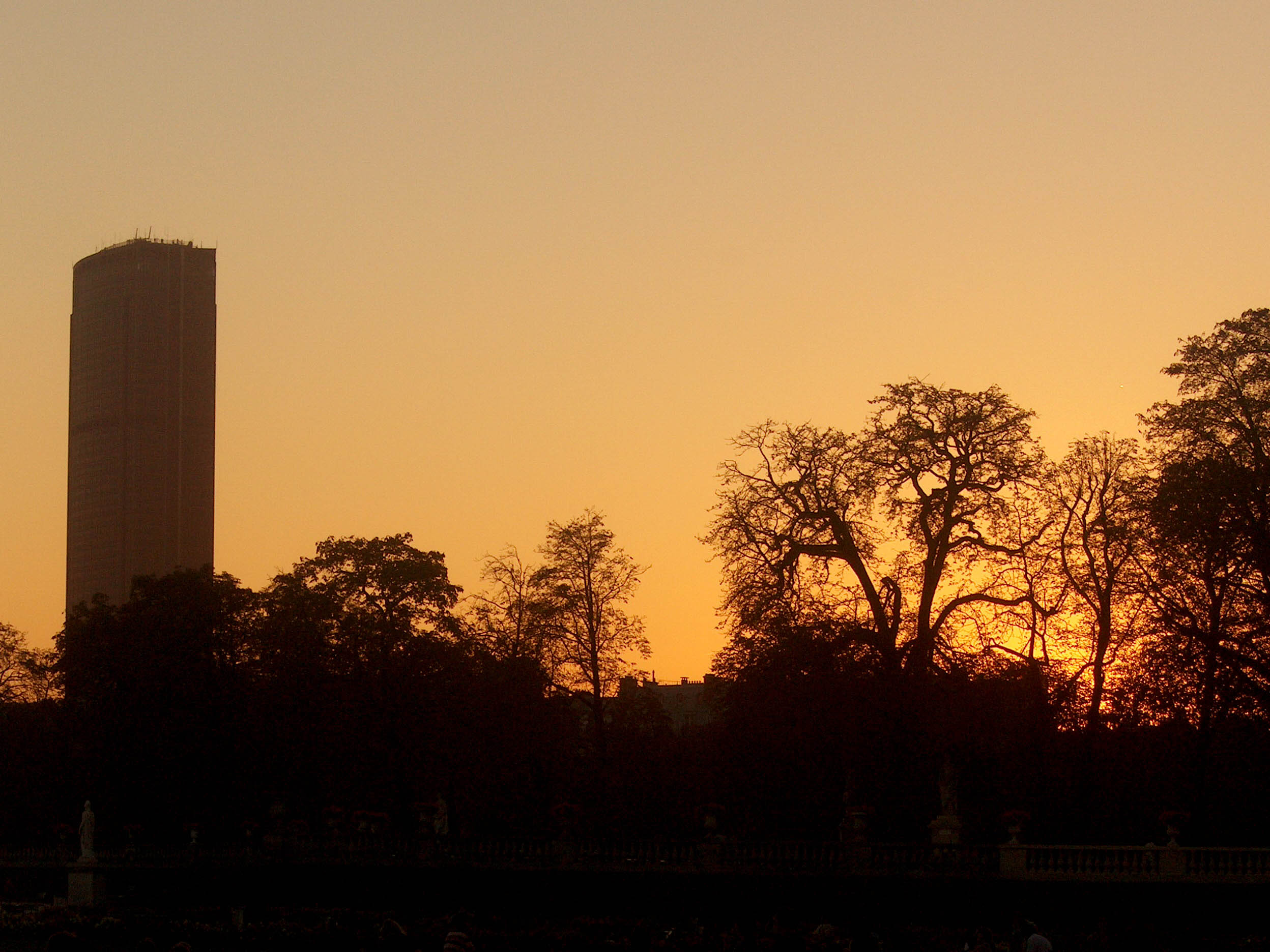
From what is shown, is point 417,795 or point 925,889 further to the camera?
point 417,795

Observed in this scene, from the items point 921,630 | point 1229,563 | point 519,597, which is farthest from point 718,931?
point 519,597

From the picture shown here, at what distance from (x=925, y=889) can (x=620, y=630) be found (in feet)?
72.8

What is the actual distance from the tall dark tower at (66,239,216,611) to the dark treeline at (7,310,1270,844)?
130 metres

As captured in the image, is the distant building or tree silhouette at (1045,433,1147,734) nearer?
tree silhouette at (1045,433,1147,734)

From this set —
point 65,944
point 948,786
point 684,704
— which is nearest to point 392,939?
point 65,944

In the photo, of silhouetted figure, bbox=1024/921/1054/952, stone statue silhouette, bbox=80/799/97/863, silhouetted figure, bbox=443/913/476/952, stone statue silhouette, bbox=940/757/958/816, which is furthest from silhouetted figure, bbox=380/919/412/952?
stone statue silhouette, bbox=80/799/97/863

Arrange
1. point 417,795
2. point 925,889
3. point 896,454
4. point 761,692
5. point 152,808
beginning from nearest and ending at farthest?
1. point 925,889
2. point 761,692
3. point 896,454
4. point 417,795
5. point 152,808

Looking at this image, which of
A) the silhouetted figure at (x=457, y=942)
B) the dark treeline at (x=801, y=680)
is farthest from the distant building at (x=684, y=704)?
the silhouetted figure at (x=457, y=942)

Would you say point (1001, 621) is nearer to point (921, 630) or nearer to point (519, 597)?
point (921, 630)

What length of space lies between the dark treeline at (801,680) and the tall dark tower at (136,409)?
130 metres

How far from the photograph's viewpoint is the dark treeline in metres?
40.2

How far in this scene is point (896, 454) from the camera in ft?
150

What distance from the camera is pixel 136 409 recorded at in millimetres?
190375

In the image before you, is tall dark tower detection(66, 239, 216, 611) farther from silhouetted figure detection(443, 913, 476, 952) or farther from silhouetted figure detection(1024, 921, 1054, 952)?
silhouetted figure detection(1024, 921, 1054, 952)
